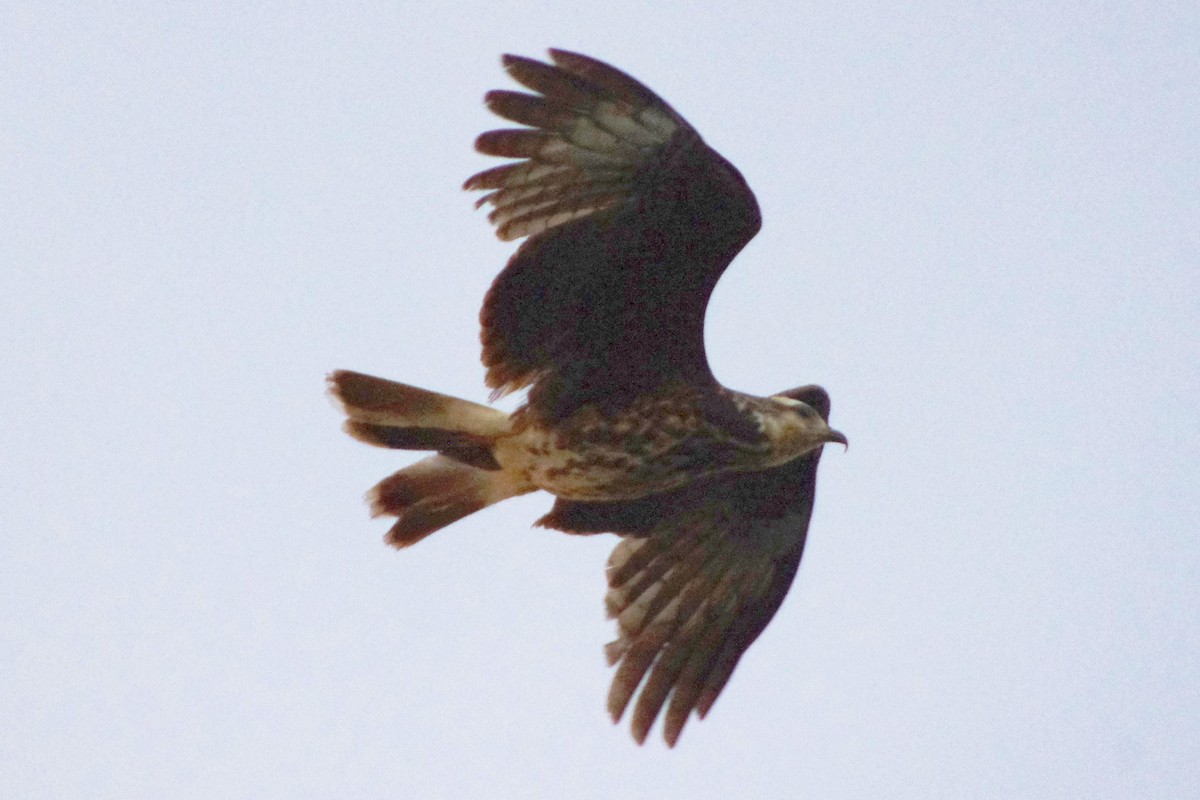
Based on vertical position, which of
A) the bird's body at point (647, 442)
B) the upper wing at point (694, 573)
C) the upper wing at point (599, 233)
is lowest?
the upper wing at point (694, 573)

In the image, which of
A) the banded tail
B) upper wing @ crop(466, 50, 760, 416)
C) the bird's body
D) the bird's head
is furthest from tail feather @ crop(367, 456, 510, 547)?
the bird's head

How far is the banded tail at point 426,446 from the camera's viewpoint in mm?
6625

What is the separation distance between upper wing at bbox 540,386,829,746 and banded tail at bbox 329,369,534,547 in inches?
17.1

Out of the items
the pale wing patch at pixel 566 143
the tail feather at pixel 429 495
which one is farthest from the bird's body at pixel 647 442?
the pale wing patch at pixel 566 143

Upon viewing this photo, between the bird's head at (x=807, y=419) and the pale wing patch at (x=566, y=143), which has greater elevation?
the pale wing patch at (x=566, y=143)

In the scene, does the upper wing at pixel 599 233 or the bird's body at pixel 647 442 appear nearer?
the upper wing at pixel 599 233

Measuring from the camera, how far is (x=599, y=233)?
A: 6.28 metres

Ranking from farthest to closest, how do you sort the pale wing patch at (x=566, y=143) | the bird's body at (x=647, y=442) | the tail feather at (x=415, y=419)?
the bird's body at (x=647, y=442) → the tail feather at (x=415, y=419) → the pale wing patch at (x=566, y=143)

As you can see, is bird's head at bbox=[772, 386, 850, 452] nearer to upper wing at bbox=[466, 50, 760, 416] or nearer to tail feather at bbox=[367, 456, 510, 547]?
upper wing at bbox=[466, 50, 760, 416]

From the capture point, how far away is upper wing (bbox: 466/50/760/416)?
5934 mm

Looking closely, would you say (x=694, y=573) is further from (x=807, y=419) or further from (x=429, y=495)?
(x=429, y=495)

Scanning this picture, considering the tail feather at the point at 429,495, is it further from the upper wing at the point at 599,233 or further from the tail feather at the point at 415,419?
the upper wing at the point at 599,233

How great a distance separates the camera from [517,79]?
576 centimetres

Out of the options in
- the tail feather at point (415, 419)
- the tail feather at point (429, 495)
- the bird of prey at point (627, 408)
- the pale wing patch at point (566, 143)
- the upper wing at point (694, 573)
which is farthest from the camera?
the upper wing at point (694, 573)
